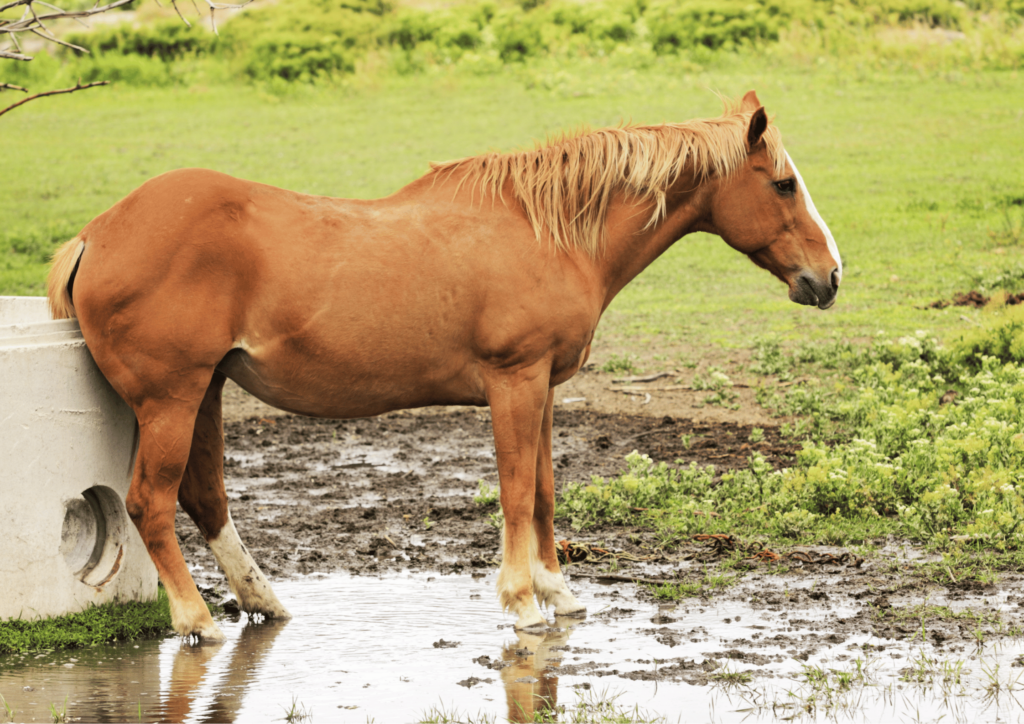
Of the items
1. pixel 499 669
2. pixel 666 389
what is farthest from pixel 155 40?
pixel 499 669

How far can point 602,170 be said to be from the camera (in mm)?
4902

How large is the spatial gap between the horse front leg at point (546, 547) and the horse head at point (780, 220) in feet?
3.84

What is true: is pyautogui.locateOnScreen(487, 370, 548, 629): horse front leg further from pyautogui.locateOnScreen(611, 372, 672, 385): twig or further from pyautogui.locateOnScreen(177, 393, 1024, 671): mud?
pyautogui.locateOnScreen(611, 372, 672, 385): twig

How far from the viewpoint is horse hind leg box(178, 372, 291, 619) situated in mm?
4855

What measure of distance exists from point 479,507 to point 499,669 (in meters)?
2.47

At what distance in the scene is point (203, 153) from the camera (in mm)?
19594

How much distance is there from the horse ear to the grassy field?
17.1 ft

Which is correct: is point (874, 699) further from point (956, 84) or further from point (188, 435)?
point (956, 84)

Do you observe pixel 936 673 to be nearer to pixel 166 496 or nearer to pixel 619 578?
pixel 619 578

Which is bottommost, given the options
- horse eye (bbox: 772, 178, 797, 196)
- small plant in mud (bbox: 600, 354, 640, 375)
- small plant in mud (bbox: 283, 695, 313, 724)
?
small plant in mud (bbox: 600, 354, 640, 375)

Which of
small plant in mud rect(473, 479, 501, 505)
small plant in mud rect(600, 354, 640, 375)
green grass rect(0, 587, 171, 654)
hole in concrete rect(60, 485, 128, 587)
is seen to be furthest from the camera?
small plant in mud rect(600, 354, 640, 375)

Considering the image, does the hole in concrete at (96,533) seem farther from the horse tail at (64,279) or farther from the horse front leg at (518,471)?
the horse front leg at (518,471)

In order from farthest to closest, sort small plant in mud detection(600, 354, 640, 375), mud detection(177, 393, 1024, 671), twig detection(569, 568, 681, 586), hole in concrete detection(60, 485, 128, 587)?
small plant in mud detection(600, 354, 640, 375), twig detection(569, 568, 681, 586), hole in concrete detection(60, 485, 128, 587), mud detection(177, 393, 1024, 671)

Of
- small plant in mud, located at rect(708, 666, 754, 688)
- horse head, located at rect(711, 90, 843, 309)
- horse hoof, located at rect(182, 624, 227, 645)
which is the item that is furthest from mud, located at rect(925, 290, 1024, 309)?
horse hoof, located at rect(182, 624, 227, 645)
